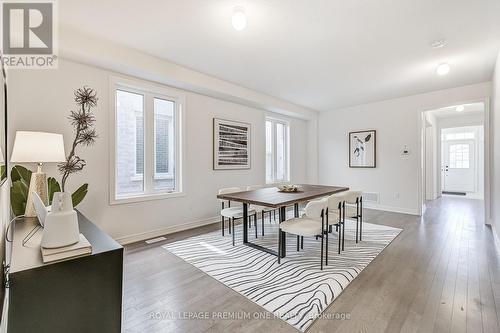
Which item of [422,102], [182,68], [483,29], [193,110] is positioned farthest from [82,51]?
[422,102]

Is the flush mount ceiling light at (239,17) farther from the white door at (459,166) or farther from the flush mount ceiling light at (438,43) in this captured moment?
the white door at (459,166)

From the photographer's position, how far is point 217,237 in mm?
3615

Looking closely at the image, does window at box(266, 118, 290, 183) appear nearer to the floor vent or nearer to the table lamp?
the floor vent

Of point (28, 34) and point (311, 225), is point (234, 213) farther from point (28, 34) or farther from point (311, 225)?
point (28, 34)

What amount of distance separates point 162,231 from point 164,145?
4.47 ft

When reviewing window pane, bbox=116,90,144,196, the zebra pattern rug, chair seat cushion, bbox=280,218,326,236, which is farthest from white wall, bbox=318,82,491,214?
window pane, bbox=116,90,144,196

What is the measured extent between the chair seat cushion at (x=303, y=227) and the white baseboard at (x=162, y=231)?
1.98 meters

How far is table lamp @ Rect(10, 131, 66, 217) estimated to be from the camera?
1979 mm

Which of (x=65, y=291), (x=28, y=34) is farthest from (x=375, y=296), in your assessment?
(x=28, y=34)

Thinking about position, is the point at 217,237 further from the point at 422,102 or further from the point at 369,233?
the point at 422,102

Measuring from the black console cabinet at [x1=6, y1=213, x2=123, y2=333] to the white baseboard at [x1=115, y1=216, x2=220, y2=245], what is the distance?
88.3 inches

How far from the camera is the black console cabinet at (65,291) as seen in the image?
3.15ft

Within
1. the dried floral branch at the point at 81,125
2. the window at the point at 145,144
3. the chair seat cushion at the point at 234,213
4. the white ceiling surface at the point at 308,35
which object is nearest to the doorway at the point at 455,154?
the white ceiling surface at the point at 308,35

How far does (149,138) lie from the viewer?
369 cm
